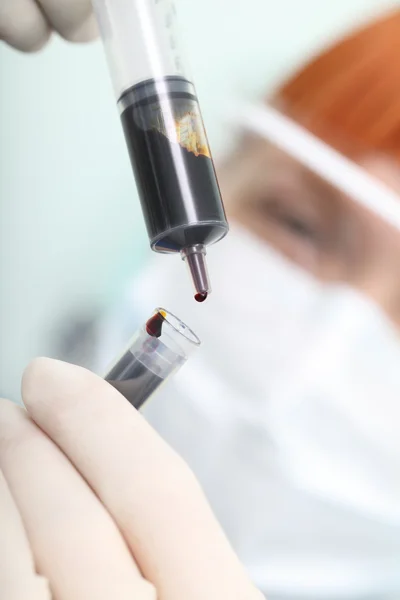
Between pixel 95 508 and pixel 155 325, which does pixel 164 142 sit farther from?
pixel 95 508

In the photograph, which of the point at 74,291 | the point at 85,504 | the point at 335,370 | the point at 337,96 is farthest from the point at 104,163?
the point at 85,504

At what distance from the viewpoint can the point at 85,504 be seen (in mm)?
370

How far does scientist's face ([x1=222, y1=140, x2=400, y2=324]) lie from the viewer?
73cm

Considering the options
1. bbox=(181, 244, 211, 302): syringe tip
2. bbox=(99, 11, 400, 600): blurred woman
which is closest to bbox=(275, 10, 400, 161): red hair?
bbox=(99, 11, 400, 600): blurred woman

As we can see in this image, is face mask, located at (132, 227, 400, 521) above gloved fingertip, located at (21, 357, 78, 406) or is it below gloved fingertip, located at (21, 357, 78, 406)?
above

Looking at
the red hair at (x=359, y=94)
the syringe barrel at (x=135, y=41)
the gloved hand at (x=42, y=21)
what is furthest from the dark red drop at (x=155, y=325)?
the red hair at (x=359, y=94)

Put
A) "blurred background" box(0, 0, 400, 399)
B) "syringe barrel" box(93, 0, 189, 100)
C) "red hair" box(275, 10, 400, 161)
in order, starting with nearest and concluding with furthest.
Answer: "syringe barrel" box(93, 0, 189, 100) → "red hair" box(275, 10, 400, 161) → "blurred background" box(0, 0, 400, 399)

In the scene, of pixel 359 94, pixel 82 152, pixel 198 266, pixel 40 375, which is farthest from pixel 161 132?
pixel 82 152

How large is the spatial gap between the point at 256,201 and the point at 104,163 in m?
0.36

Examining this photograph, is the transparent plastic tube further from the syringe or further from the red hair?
the red hair

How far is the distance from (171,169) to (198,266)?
79 mm

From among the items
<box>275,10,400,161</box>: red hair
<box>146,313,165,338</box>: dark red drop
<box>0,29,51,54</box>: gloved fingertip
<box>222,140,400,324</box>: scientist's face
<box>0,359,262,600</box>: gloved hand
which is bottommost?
<box>0,359,262,600</box>: gloved hand

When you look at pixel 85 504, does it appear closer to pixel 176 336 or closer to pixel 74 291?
pixel 176 336

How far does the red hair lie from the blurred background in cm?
18
